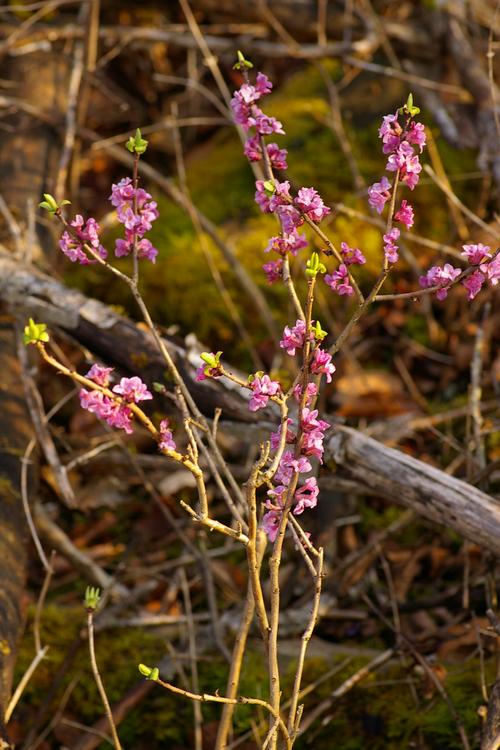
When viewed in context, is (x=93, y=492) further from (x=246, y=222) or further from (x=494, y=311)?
(x=494, y=311)

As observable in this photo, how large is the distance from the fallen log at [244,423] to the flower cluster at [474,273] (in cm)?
76

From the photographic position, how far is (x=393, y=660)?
2.72m

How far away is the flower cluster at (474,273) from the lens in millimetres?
1716

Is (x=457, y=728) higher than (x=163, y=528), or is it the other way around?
(x=163, y=528)

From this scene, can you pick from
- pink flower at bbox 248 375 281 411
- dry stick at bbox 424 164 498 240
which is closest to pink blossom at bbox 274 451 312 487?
pink flower at bbox 248 375 281 411

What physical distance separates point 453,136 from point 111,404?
3310mm

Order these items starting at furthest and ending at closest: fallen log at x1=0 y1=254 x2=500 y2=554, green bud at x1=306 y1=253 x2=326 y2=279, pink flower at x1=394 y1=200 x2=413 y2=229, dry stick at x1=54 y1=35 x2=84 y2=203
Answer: dry stick at x1=54 y1=35 x2=84 y2=203
fallen log at x1=0 y1=254 x2=500 y2=554
pink flower at x1=394 y1=200 x2=413 y2=229
green bud at x1=306 y1=253 x2=326 y2=279

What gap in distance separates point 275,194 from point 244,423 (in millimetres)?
1023

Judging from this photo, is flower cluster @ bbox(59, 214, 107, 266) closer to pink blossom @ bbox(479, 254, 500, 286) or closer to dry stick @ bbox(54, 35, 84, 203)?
pink blossom @ bbox(479, 254, 500, 286)

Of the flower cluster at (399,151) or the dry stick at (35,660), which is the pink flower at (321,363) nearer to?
the flower cluster at (399,151)

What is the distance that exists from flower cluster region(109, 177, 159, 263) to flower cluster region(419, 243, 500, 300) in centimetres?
60

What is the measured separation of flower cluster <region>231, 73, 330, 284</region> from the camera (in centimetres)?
172

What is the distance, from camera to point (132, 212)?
1.85m

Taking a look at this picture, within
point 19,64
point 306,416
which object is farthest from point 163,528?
point 19,64
